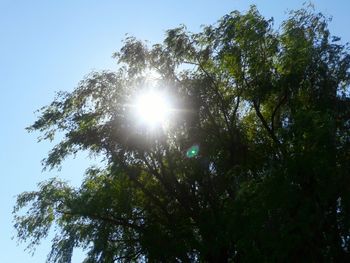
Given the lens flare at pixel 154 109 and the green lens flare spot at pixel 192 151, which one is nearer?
the lens flare at pixel 154 109

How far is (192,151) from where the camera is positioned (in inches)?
625

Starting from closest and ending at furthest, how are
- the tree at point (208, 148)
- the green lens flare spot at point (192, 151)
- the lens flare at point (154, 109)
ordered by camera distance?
the tree at point (208, 148), the lens flare at point (154, 109), the green lens flare spot at point (192, 151)

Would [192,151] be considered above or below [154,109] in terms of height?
below

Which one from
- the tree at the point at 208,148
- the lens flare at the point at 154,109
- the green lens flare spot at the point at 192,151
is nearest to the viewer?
the tree at the point at 208,148

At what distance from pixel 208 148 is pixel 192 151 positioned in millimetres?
582

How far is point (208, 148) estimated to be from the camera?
51.1ft

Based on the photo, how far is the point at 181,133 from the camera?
15695 millimetres

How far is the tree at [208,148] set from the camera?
12.3 metres

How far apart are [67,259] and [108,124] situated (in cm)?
487

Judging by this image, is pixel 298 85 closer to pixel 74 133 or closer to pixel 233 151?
pixel 233 151

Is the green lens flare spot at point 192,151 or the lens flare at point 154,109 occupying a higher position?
the lens flare at point 154,109

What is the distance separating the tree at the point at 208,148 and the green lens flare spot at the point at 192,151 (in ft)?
0.34

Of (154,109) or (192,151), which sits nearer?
(154,109)

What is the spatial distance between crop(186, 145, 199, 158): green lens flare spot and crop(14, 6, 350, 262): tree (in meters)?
0.10
